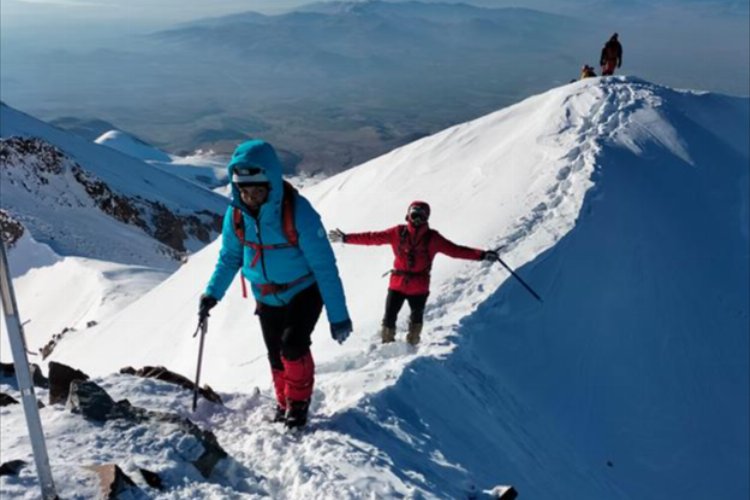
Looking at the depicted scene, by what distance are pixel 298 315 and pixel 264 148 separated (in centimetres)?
150

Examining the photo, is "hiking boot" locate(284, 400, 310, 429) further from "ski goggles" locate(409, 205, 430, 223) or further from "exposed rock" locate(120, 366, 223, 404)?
"ski goggles" locate(409, 205, 430, 223)

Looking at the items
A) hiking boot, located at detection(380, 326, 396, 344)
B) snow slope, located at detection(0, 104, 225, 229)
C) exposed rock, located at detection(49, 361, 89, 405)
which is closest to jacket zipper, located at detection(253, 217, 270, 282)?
exposed rock, located at detection(49, 361, 89, 405)

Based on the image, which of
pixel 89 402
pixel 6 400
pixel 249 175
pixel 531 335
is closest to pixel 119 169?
pixel 531 335

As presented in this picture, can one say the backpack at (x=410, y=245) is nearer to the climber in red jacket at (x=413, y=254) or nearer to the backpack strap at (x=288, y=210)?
the climber in red jacket at (x=413, y=254)

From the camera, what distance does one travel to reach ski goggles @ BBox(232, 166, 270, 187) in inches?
208

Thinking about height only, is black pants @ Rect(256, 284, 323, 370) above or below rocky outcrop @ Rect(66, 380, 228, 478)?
above

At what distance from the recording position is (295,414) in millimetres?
6109

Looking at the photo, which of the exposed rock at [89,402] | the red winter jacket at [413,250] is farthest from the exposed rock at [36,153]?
the exposed rock at [89,402]

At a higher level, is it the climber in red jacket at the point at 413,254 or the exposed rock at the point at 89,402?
the climber in red jacket at the point at 413,254

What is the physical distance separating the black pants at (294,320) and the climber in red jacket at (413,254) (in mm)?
2912

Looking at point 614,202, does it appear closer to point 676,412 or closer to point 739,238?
point 739,238

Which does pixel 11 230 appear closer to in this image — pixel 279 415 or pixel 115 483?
pixel 279 415

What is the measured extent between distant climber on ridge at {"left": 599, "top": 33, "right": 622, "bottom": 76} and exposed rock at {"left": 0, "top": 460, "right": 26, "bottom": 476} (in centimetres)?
2293

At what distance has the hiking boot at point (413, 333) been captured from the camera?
8953 millimetres
